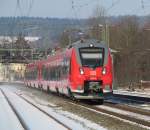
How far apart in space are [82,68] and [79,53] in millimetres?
868

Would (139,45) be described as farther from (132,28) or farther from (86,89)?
(86,89)

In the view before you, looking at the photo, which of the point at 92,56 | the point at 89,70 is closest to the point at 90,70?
the point at 89,70

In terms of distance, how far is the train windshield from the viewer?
1077 inches

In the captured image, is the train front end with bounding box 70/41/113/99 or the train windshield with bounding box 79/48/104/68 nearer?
the train front end with bounding box 70/41/113/99

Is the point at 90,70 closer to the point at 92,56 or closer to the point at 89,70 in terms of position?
the point at 89,70

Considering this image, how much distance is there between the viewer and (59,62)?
34219 millimetres

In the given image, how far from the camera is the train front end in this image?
88.1 ft

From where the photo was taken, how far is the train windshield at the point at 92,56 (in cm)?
2734

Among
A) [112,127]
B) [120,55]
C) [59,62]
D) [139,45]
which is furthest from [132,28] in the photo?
[112,127]

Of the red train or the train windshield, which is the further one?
the train windshield

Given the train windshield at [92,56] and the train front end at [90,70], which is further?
the train windshield at [92,56]

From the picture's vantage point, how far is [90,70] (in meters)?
27.1

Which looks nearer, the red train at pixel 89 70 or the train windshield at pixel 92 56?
the red train at pixel 89 70

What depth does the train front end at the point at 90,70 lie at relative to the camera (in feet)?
88.1
